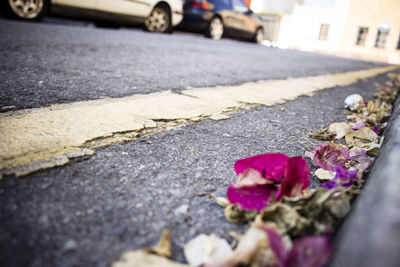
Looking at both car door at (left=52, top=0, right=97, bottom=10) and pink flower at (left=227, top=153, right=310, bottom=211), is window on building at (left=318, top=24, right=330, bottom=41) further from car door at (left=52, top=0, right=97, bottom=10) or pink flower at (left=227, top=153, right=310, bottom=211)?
pink flower at (left=227, top=153, right=310, bottom=211)

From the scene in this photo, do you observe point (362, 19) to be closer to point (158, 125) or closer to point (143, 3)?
point (143, 3)

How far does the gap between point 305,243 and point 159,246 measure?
12.9 inches

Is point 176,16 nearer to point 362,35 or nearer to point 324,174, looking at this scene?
point 324,174

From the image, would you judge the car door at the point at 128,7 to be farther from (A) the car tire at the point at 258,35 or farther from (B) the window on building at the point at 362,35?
(B) the window on building at the point at 362,35

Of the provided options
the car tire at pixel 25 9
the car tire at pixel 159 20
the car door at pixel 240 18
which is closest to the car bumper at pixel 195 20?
the car tire at pixel 159 20

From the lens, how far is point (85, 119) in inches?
50.9

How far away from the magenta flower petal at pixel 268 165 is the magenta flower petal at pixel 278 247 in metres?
0.28

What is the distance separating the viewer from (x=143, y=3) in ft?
19.7

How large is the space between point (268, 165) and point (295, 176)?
0.28 ft

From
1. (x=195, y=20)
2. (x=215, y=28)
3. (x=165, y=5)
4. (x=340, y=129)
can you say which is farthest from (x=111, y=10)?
(x=340, y=129)

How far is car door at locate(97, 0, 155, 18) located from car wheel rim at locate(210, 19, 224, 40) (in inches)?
96.7

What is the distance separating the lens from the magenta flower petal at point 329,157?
114 cm

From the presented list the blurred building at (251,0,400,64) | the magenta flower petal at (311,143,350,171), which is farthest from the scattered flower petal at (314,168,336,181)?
the blurred building at (251,0,400,64)

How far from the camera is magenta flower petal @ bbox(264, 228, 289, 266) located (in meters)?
0.57
